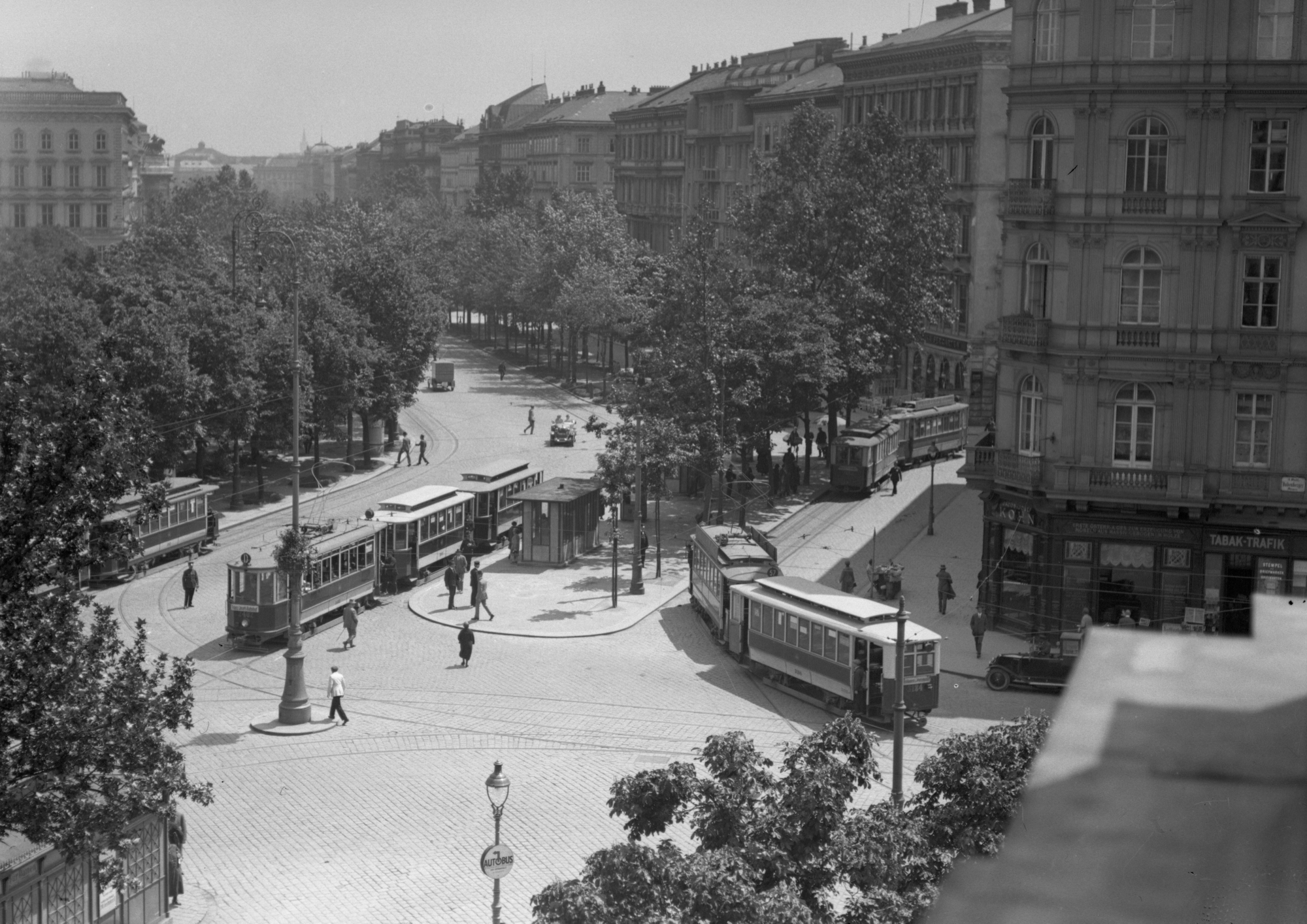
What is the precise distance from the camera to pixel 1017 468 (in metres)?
38.3

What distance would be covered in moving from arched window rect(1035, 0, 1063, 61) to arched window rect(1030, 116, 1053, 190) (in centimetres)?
140

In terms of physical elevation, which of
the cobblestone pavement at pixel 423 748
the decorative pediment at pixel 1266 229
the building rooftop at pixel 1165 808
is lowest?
the cobblestone pavement at pixel 423 748

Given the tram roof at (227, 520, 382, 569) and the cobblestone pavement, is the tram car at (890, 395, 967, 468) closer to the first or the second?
the cobblestone pavement

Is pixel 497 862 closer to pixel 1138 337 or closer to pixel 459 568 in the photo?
pixel 459 568

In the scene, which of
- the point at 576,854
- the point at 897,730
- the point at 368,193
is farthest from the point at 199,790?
the point at 368,193

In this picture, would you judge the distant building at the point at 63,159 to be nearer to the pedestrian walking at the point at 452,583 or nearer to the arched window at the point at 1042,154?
the pedestrian walking at the point at 452,583

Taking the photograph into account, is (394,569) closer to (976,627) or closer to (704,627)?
(704,627)

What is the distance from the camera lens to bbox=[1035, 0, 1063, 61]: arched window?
37375 millimetres

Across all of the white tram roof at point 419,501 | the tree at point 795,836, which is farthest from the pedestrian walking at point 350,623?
the tree at point 795,836

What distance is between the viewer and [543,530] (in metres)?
46.5

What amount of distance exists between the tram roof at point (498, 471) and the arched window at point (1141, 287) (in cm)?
2123

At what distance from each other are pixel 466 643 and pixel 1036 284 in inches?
608

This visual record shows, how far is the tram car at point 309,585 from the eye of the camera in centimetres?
3647

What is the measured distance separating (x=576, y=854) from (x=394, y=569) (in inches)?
802
